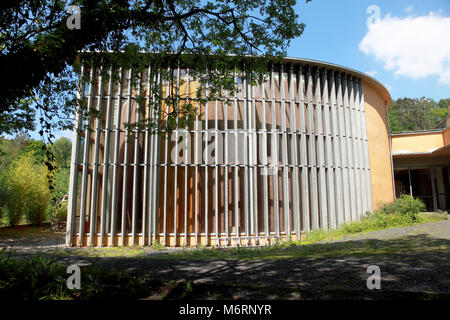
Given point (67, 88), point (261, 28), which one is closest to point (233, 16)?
point (261, 28)

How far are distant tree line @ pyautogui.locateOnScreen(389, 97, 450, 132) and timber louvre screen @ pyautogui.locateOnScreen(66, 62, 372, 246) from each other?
1652 inches

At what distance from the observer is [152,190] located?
11.8m

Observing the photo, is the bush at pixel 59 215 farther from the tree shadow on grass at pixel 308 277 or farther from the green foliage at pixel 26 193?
the tree shadow on grass at pixel 308 277

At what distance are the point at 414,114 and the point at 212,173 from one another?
174 feet

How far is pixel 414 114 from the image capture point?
5172 cm

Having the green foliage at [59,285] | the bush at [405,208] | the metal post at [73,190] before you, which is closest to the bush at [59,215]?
the metal post at [73,190]

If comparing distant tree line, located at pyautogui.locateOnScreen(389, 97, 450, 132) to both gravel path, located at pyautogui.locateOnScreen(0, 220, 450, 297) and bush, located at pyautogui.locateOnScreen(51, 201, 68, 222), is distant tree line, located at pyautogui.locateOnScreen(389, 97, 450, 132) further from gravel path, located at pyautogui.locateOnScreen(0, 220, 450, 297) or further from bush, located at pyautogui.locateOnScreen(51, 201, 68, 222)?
gravel path, located at pyautogui.locateOnScreen(0, 220, 450, 297)

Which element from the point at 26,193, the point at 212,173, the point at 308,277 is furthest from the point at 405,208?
the point at 26,193

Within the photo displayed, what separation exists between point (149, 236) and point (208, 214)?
8.20 feet

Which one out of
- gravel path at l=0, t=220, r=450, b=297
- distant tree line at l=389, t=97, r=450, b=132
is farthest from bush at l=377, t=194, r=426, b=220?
distant tree line at l=389, t=97, r=450, b=132

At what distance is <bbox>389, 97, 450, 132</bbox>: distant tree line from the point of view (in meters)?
49.8

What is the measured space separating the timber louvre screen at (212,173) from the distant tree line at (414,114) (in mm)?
41958
